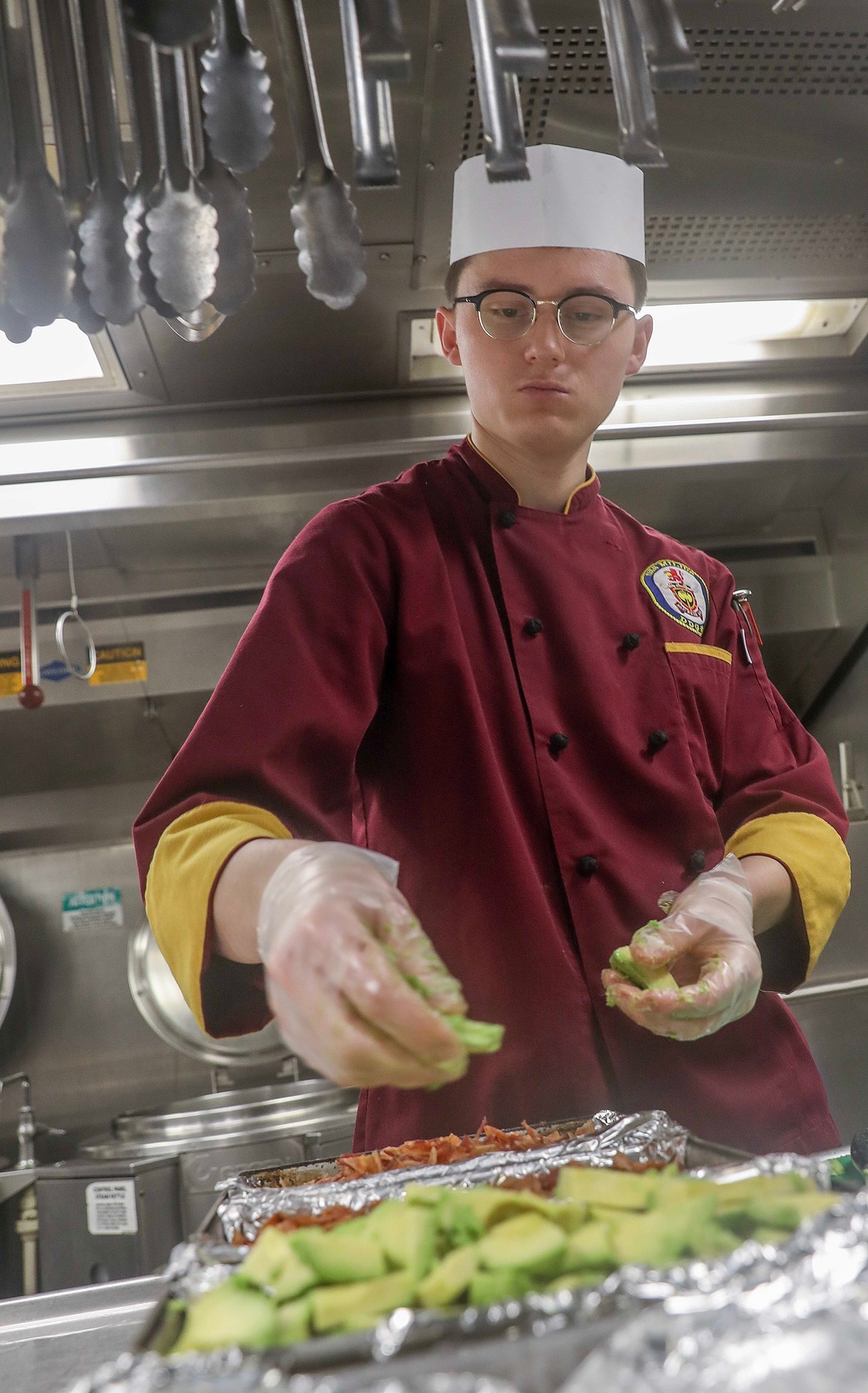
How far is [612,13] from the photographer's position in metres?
0.86

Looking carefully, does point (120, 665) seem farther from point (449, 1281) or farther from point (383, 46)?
point (449, 1281)

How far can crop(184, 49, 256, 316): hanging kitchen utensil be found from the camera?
3.26ft

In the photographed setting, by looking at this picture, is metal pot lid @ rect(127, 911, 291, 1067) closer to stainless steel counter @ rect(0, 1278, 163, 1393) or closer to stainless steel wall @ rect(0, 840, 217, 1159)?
stainless steel wall @ rect(0, 840, 217, 1159)

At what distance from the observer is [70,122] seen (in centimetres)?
101

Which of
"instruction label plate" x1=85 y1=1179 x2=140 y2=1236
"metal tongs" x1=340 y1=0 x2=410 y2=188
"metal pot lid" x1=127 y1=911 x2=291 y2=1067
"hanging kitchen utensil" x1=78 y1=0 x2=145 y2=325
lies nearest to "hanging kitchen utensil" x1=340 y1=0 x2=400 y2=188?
"metal tongs" x1=340 y1=0 x2=410 y2=188

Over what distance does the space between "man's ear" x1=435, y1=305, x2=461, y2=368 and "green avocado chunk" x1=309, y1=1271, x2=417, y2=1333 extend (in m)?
1.19

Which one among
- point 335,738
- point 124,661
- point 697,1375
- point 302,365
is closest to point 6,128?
point 335,738

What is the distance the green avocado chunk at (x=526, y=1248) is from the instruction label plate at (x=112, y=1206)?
236 centimetres

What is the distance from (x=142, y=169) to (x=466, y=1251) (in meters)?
0.91

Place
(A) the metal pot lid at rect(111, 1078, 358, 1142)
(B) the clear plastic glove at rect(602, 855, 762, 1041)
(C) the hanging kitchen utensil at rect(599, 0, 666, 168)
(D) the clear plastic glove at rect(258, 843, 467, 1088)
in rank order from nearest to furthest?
(D) the clear plastic glove at rect(258, 843, 467, 1088), (C) the hanging kitchen utensil at rect(599, 0, 666, 168), (B) the clear plastic glove at rect(602, 855, 762, 1041), (A) the metal pot lid at rect(111, 1078, 358, 1142)

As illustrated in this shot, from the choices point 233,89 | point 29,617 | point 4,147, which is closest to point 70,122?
point 4,147

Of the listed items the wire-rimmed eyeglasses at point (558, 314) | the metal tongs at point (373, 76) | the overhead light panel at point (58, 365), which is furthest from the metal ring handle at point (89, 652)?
the metal tongs at point (373, 76)

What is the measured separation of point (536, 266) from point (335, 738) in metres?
0.66

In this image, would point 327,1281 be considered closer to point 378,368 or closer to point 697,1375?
point 697,1375
